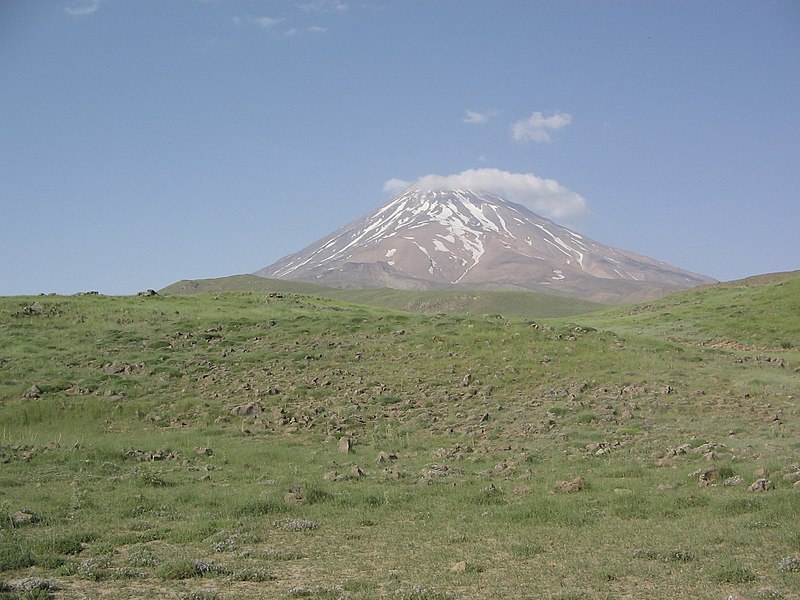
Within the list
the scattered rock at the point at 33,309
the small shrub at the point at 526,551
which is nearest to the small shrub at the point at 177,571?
the small shrub at the point at 526,551

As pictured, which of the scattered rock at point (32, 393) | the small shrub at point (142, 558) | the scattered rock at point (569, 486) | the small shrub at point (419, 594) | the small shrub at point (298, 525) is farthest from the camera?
the scattered rock at point (32, 393)

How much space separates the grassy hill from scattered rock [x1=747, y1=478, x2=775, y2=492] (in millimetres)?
100712

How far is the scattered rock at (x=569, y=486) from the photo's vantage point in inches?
589

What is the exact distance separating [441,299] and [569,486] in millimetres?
130749

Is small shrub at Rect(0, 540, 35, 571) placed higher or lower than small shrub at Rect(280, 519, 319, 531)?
higher

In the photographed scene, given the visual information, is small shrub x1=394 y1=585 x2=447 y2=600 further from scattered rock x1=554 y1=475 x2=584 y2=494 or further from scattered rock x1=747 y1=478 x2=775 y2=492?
scattered rock x1=747 y1=478 x2=775 y2=492

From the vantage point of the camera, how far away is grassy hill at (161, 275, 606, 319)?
136 metres

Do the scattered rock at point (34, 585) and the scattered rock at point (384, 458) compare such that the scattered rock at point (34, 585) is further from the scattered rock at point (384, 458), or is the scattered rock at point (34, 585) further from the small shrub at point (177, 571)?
the scattered rock at point (384, 458)

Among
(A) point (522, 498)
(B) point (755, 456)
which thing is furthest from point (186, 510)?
(B) point (755, 456)

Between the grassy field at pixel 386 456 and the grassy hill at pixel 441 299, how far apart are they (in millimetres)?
81953

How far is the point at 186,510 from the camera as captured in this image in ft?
46.0

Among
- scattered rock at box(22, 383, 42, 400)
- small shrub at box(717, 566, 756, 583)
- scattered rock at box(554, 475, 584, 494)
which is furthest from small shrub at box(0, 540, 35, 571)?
scattered rock at box(22, 383, 42, 400)

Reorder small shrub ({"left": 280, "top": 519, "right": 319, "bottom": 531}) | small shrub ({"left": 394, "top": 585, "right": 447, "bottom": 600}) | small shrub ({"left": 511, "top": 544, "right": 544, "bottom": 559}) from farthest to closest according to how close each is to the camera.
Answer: small shrub ({"left": 280, "top": 519, "right": 319, "bottom": 531}), small shrub ({"left": 511, "top": 544, "right": 544, "bottom": 559}), small shrub ({"left": 394, "top": 585, "right": 447, "bottom": 600})

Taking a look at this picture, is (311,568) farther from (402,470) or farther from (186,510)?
(402,470)
